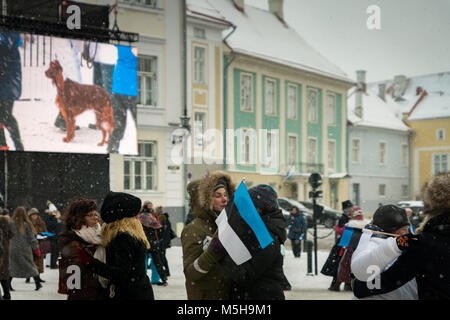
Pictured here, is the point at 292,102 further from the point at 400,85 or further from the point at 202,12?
the point at 400,85

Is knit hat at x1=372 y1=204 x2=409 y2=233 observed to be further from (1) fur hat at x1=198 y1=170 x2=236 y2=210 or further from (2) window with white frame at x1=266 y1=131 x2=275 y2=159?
(2) window with white frame at x1=266 y1=131 x2=275 y2=159

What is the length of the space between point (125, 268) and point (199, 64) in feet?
60.5

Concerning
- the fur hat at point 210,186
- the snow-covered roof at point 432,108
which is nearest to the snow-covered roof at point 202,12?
the fur hat at point 210,186

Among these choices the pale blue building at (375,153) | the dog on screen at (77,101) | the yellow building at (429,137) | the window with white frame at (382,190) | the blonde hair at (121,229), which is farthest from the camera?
the yellow building at (429,137)

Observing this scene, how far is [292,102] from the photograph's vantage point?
24.9 metres

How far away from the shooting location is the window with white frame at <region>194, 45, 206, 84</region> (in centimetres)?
2098

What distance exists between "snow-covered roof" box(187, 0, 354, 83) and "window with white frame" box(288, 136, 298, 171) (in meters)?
3.19

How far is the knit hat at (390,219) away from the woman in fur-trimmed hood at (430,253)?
201 mm

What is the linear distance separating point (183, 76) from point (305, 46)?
38.7ft

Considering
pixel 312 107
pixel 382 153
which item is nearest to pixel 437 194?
pixel 312 107

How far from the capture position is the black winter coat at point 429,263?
2.56 m

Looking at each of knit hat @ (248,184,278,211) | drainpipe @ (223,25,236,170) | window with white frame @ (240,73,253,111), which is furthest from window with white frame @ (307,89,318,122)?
knit hat @ (248,184,278,211)

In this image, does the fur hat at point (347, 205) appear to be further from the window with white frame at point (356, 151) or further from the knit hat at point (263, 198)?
the window with white frame at point (356, 151)

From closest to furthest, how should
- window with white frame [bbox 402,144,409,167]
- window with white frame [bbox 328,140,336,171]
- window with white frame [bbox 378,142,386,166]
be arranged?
window with white frame [bbox 328,140,336,171], window with white frame [bbox 378,142,386,166], window with white frame [bbox 402,144,409,167]
